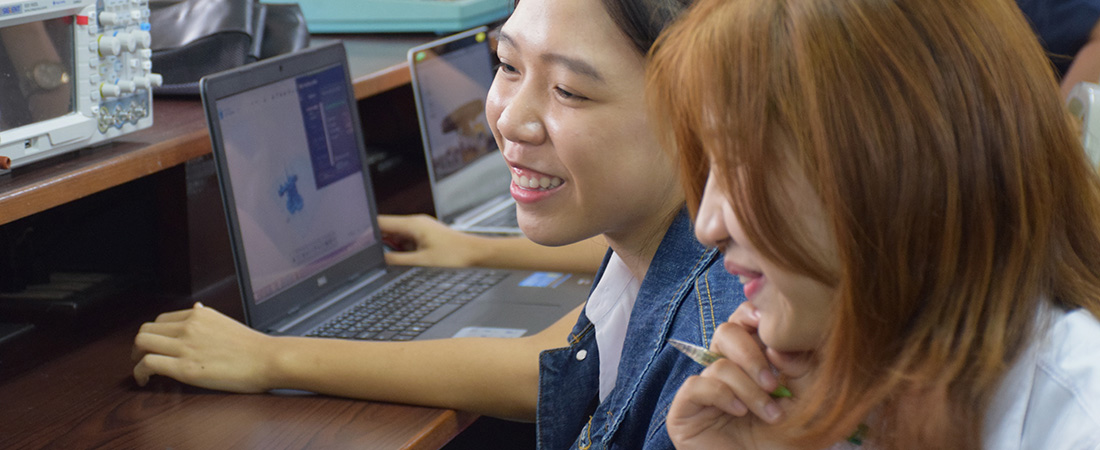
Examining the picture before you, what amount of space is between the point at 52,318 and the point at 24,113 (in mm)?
368

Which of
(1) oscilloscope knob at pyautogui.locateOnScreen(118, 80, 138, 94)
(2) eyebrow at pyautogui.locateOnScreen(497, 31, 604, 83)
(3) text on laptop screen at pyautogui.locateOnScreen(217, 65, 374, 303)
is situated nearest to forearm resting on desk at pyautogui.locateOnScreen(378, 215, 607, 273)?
(3) text on laptop screen at pyautogui.locateOnScreen(217, 65, 374, 303)

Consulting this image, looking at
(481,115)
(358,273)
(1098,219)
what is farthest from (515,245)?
(1098,219)

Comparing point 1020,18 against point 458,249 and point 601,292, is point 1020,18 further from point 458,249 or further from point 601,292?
point 458,249

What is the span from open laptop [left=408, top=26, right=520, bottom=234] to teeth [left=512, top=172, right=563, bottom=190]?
749 millimetres

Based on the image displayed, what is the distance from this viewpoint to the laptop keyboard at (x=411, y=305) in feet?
4.38

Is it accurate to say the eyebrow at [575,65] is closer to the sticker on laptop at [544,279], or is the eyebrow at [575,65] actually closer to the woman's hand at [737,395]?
the woman's hand at [737,395]

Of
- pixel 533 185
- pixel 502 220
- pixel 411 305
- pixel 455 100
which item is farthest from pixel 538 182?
pixel 455 100

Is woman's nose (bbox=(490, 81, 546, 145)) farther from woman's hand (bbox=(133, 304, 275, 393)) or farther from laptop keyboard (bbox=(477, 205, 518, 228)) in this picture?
laptop keyboard (bbox=(477, 205, 518, 228))

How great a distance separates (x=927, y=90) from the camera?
598 millimetres

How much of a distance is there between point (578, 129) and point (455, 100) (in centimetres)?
104

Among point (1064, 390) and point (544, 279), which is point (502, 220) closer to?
point (544, 279)

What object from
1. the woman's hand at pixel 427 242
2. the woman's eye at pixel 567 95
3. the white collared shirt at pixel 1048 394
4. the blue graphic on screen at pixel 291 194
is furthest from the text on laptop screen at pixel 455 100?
the white collared shirt at pixel 1048 394

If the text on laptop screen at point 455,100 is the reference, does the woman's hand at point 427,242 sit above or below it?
below

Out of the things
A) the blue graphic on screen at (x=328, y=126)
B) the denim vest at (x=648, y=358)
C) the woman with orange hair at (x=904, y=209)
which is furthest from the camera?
the blue graphic on screen at (x=328, y=126)
